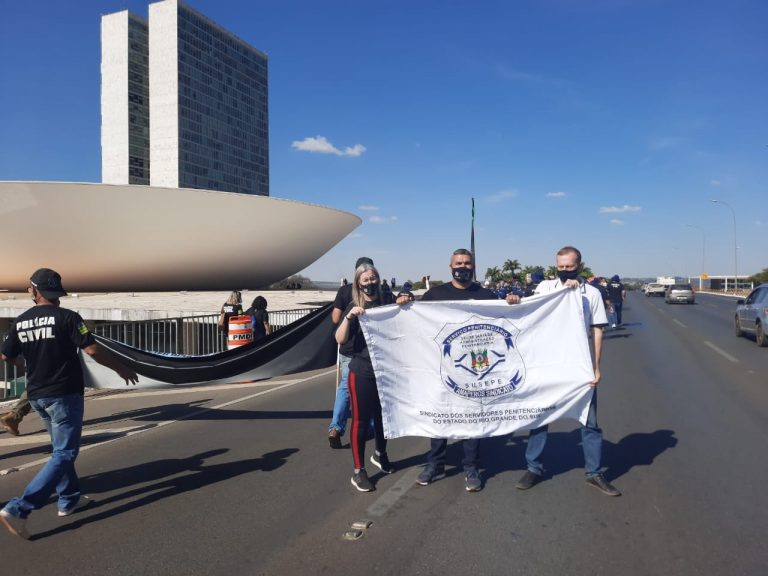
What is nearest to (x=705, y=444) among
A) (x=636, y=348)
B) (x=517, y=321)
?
(x=517, y=321)

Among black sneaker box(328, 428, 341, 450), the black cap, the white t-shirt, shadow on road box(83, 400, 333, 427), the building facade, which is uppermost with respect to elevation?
the building facade

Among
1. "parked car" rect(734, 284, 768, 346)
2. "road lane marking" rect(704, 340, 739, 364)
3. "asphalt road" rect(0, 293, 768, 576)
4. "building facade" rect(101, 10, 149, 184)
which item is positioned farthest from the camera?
"building facade" rect(101, 10, 149, 184)

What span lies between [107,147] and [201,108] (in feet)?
66.7

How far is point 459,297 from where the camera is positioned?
188 inches

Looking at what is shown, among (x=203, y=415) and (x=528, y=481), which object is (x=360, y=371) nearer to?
(x=528, y=481)

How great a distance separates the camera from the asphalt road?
3.41 meters

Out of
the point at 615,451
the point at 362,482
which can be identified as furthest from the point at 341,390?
the point at 615,451

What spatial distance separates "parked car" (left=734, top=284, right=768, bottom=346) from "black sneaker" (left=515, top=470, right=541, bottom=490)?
1235 centimetres

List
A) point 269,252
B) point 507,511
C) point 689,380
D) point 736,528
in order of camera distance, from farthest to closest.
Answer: point 269,252 → point 689,380 → point 507,511 → point 736,528

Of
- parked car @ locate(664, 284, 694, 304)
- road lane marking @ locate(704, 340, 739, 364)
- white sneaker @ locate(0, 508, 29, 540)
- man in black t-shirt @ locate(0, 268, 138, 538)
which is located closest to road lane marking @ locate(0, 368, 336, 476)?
man in black t-shirt @ locate(0, 268, 138, 538)

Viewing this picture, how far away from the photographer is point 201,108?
4569 inches

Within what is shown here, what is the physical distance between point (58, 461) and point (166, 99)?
12117 centimetres

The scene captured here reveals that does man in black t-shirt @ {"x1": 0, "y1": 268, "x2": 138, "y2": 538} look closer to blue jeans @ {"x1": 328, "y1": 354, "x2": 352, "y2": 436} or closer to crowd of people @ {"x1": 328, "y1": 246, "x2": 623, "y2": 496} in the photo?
crowd of people @ {"x1": 328, "y1": 246, "x2": 623, "y2": 496}

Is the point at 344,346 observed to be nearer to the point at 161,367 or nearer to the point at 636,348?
the point at 161,367
